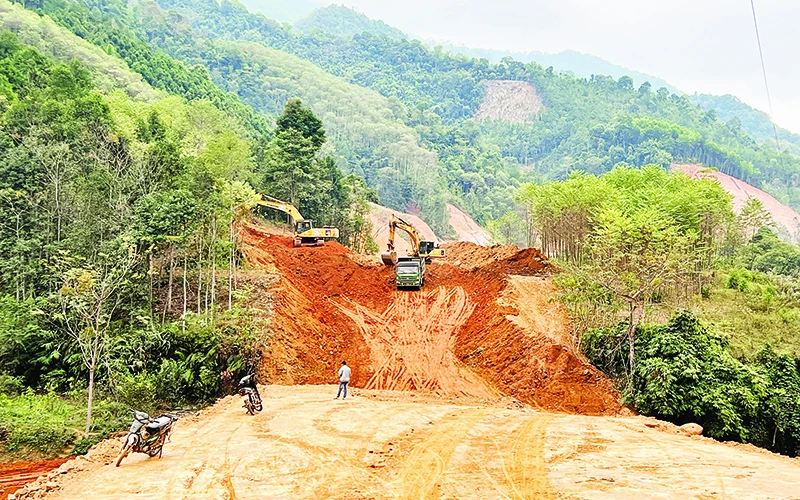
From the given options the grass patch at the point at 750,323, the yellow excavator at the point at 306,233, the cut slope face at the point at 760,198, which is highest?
the cut slope face at the point at 760,198

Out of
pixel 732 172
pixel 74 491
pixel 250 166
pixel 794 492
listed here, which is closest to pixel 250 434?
pixel 74 491

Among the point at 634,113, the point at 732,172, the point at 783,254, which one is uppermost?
the point at 634,113

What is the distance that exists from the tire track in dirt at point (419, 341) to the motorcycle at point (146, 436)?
27.5 ft

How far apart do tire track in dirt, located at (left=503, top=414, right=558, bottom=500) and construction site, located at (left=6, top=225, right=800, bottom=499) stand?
1.8 inches

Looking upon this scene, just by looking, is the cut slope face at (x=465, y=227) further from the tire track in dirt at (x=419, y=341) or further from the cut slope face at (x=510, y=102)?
the cut slope face at (x=510, y=102)

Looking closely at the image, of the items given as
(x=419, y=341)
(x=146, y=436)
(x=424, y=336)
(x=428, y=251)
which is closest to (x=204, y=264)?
(x=419, y=341)

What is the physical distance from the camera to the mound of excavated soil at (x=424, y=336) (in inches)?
675

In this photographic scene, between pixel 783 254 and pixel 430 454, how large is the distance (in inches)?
1458

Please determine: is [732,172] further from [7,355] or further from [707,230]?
[7,355]

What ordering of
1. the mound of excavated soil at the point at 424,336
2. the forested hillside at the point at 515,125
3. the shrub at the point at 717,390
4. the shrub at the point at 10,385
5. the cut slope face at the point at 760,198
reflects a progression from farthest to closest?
the forested hillside at the point at 515,125
the cut slope face at the point at 760,198
the shrub at the point at 10,385
the mound of excavated soil at the point at 424,336
the shrub at the point at 717,390

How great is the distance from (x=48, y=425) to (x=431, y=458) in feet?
35.1

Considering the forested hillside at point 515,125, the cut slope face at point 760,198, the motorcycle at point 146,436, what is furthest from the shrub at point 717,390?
the cut slope face at point 760,198

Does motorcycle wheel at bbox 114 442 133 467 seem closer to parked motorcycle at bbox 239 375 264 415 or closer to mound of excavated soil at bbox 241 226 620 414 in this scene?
parked motorcycle at bbox 239 375 264 415

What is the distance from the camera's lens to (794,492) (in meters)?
8.30
